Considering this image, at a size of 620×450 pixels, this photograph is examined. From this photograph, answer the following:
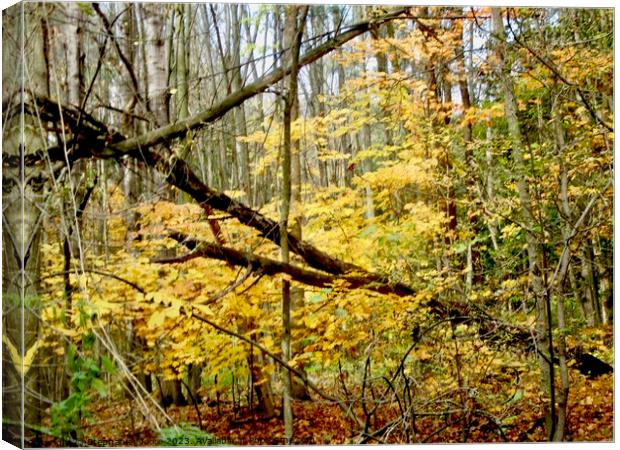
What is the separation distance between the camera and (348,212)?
379cm

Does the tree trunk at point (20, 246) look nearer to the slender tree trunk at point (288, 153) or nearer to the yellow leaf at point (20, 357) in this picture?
the yellow leaf at point (20, 357)

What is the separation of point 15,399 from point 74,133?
4.70 ft

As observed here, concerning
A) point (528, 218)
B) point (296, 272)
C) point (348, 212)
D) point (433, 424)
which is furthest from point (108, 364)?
point (528, 218)

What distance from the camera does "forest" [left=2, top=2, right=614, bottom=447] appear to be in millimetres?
3545

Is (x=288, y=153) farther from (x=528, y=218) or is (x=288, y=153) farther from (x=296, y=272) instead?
(x=528, y=218)

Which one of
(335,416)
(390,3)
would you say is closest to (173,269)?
(335,416)

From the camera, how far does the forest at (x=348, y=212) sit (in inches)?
140

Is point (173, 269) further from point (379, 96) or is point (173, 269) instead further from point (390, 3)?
point (390, 3)

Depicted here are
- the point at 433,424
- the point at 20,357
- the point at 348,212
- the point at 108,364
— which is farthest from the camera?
the point at 348,212

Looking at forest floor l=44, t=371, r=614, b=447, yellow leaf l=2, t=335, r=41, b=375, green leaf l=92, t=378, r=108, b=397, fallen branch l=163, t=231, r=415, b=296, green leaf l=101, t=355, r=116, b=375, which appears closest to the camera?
green leaf l=101, t=355, r=116, b=375

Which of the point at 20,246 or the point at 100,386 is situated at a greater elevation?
the point at 20,246

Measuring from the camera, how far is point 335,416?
3.54 metres

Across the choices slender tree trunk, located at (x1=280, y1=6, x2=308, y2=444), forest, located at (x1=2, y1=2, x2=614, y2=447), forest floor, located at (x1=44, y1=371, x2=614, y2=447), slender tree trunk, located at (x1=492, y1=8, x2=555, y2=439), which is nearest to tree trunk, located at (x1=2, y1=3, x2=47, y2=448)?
forest, located at (x1=2, y1=2, x2=614, y2=447)

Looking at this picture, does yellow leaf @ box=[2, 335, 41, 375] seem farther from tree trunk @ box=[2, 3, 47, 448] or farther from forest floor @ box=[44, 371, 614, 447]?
forest floor @ box=[44, 371, 614, 447]
